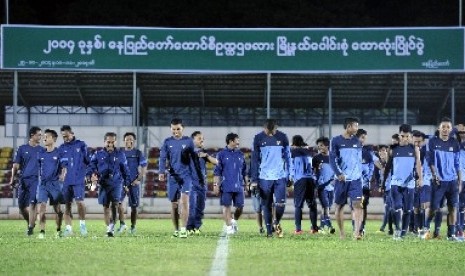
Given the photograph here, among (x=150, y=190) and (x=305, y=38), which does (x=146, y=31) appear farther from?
(x=150, y=190)

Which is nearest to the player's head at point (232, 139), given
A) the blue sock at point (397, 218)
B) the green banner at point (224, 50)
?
the blue sock at point (397, 218)

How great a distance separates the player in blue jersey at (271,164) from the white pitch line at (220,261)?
2092mm

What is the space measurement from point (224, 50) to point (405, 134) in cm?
1604

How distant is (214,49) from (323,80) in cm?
572

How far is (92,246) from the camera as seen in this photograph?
16.2 meters

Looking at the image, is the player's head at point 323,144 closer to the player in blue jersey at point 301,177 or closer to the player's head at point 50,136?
the player in blue jersey at point 301,177

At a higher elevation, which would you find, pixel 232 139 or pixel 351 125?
pixel 351 125

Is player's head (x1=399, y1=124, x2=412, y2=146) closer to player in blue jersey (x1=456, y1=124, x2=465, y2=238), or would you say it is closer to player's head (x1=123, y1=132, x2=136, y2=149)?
player in blue jersey (x1=456, y1=124, x2=465, y2=238)

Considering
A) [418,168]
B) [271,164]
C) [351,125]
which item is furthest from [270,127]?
[418,168]

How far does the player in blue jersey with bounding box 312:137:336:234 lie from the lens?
23.5 m

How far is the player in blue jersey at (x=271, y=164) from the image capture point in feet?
64.6

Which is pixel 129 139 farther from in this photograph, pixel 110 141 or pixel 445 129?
pixel 445 129

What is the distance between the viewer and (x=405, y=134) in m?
20.1

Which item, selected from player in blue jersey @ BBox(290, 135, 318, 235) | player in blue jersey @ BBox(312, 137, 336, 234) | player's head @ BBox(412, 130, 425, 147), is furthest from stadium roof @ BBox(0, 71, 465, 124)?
player's head @ BBox(412, 130, 425, 147)
